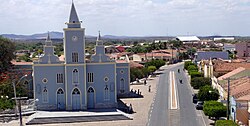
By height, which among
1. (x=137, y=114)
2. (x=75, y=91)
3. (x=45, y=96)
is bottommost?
(x=137, y=114)

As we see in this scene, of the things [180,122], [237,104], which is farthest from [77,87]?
[237,104]

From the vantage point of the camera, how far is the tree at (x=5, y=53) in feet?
215

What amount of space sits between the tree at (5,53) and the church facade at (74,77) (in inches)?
657

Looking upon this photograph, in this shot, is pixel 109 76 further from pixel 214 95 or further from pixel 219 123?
pixel 219 123

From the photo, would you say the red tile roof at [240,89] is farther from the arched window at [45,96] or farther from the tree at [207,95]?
the arched window at [45,96]

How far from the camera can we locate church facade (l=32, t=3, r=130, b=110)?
5003 cm

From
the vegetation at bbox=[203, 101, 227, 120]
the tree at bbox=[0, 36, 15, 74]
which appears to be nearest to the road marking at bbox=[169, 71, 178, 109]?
the vegetation at bbox=[203, 101, 227, 120]

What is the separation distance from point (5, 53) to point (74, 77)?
23699 mm

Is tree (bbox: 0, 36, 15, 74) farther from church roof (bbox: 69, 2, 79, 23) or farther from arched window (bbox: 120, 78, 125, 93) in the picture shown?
church roof (bbox: 69, 2, 79, 23)

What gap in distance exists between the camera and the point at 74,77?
50062 mm

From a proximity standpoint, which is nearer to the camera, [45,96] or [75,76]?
[75,76]

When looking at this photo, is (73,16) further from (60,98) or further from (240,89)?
(240,89)

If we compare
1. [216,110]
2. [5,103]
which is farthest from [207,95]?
[5,103]

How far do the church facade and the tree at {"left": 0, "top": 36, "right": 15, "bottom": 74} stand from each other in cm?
1670
